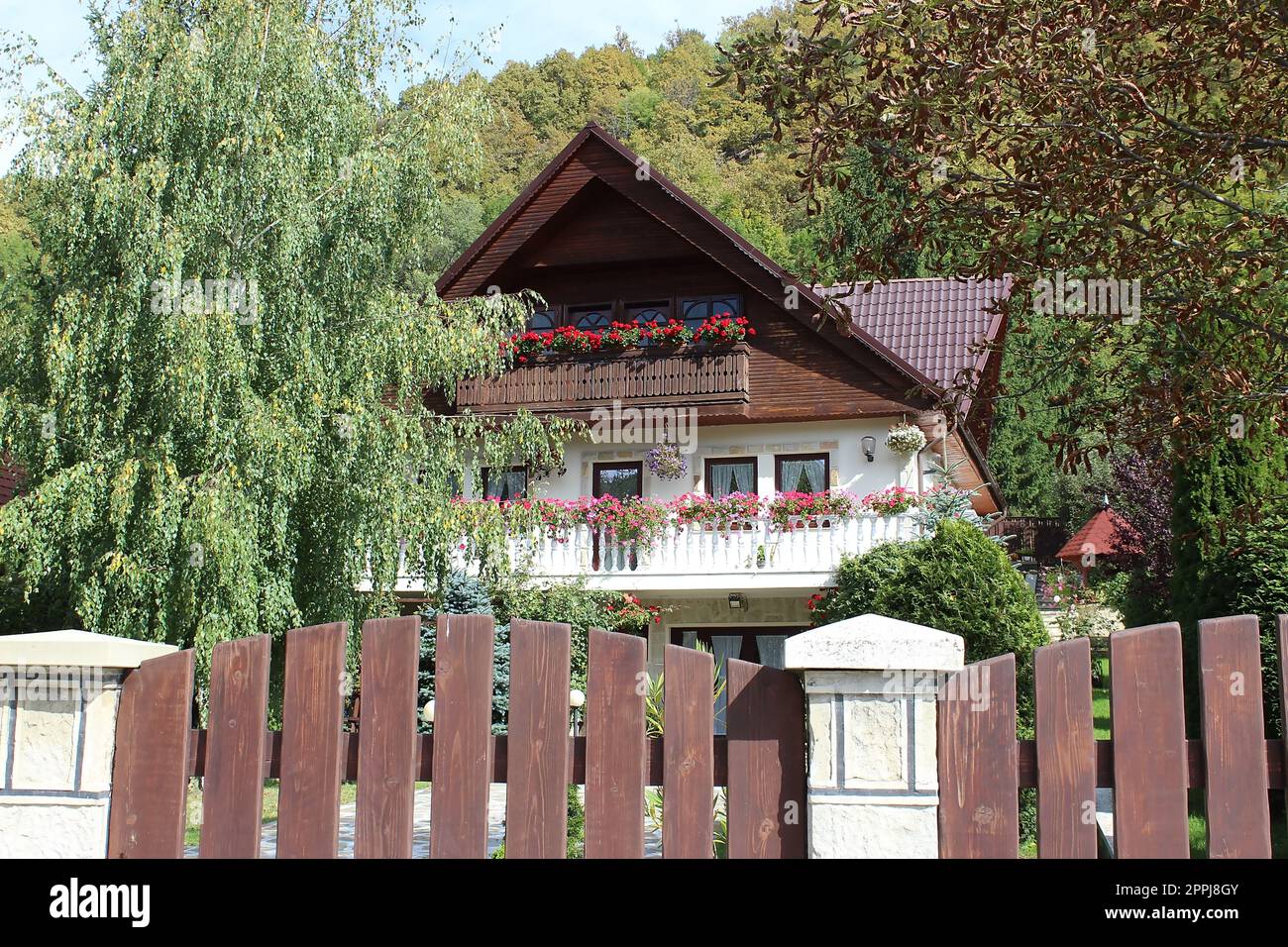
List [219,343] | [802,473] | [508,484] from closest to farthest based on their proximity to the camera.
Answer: [219,343], [802,473], [508,484]

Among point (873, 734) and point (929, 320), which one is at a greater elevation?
point (929, 320)

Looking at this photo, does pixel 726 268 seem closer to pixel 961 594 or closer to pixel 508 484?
pixel 508 484

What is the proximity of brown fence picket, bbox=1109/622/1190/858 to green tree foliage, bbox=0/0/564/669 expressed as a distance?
30.0 ft

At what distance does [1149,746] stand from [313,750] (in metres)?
2.39

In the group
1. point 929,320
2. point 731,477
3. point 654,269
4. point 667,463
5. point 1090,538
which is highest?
point 654,269

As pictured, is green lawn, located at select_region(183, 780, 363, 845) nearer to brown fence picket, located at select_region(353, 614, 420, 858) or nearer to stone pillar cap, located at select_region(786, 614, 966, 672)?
brown fence picket, located at select_region(353, 614, 420, 858)

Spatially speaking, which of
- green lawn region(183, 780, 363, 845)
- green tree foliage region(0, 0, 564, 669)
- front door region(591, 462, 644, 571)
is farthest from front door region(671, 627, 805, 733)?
green lawn region(183, 780, 363, 845)

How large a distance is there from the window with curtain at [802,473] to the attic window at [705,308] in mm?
2655

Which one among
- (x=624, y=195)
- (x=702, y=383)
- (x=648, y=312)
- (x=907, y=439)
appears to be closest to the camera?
(x=907, y=439)

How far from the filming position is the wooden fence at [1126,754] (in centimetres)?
319

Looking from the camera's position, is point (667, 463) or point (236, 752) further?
point (667, 463)

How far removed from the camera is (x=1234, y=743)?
3.21 metres

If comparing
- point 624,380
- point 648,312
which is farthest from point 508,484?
point 648,312

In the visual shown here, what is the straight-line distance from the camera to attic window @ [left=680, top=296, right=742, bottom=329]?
787 inches
